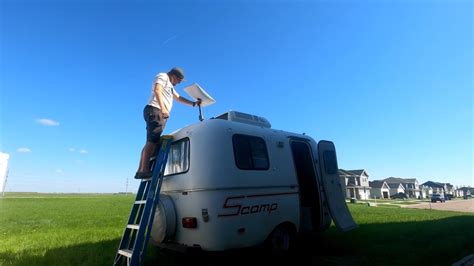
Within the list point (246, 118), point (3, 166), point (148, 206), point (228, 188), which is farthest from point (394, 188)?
point (3, 166)

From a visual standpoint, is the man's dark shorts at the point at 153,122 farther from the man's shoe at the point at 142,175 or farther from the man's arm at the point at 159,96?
the man's shoe at the point at 142,175

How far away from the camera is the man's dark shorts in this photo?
17.4ft

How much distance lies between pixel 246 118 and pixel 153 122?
2.07m

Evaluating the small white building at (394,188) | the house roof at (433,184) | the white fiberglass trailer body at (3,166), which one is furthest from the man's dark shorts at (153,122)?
the house roof at (433,184)

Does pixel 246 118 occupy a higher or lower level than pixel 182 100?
lower

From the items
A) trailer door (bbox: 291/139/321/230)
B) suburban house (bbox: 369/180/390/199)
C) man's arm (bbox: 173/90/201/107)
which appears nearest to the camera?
man's arm (bbox: 173/90/201/107)

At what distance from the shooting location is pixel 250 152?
18.4 ft

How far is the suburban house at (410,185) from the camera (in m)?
108

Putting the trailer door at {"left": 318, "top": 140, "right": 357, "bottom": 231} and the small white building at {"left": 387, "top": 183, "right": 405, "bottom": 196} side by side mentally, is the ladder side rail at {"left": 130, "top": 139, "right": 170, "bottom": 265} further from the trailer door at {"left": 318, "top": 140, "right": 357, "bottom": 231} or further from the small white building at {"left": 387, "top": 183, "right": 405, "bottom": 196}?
the small white building at {"left": 387, "top": 183, "right": 405, "bottom": 196}

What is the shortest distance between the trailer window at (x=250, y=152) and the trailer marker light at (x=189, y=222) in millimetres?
1157

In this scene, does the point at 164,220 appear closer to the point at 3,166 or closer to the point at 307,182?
the point at 3,166

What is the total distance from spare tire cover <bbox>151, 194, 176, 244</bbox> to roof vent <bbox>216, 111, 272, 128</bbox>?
208 centimetres

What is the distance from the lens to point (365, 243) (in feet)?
26.1

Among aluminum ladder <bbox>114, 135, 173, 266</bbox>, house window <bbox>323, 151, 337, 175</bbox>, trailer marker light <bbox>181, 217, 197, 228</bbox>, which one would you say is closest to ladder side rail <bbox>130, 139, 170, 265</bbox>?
aluminum ladder <bbox>114, 135, 173, 266</bbox>
